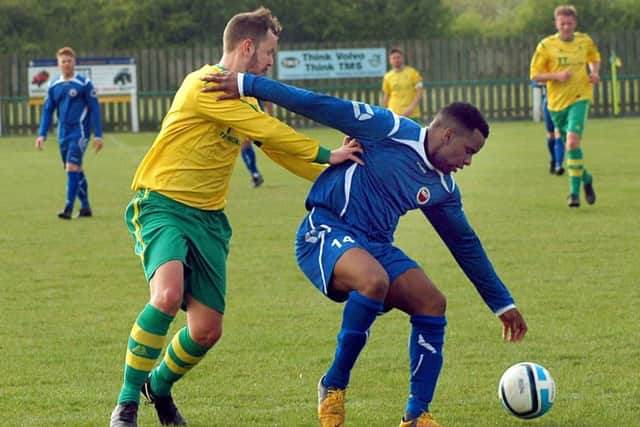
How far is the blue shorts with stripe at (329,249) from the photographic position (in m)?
5.68

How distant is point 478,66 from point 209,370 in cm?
3043

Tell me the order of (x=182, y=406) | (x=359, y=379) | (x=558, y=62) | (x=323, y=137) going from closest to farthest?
(x=182, y=406)
(x=359, y=379)
(x=558, y=62)
(x=323, y=137)

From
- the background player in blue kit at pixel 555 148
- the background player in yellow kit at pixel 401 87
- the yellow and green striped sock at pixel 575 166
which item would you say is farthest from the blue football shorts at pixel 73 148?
the background player in yellow kit at pixel 401 87

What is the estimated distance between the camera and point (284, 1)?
4428 centimetres

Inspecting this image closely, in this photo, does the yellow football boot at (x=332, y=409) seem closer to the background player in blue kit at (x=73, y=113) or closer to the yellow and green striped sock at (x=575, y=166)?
the yellow and green striped sock at (x=575, y=166)

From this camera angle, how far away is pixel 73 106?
50.6 ft

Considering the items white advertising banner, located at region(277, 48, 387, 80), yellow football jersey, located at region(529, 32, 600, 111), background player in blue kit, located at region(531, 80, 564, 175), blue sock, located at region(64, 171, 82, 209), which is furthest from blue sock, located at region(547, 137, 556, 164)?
white advertising banner, located at region(277, 48, 387, 80)

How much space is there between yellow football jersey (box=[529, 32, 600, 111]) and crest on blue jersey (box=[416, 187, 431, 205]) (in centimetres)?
999

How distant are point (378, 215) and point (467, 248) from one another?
44 centimetres

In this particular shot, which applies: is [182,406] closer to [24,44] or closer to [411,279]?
[411,279]

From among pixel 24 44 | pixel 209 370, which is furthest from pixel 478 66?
pixel 209 370

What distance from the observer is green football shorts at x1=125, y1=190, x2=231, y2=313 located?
5.81m

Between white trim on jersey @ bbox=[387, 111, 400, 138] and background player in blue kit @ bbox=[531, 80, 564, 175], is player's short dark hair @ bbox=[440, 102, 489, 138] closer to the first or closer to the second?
white trim on jersey @ bbox=[387, 111, 400, 138]

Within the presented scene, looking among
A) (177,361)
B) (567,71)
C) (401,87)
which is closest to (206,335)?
(177,361)
